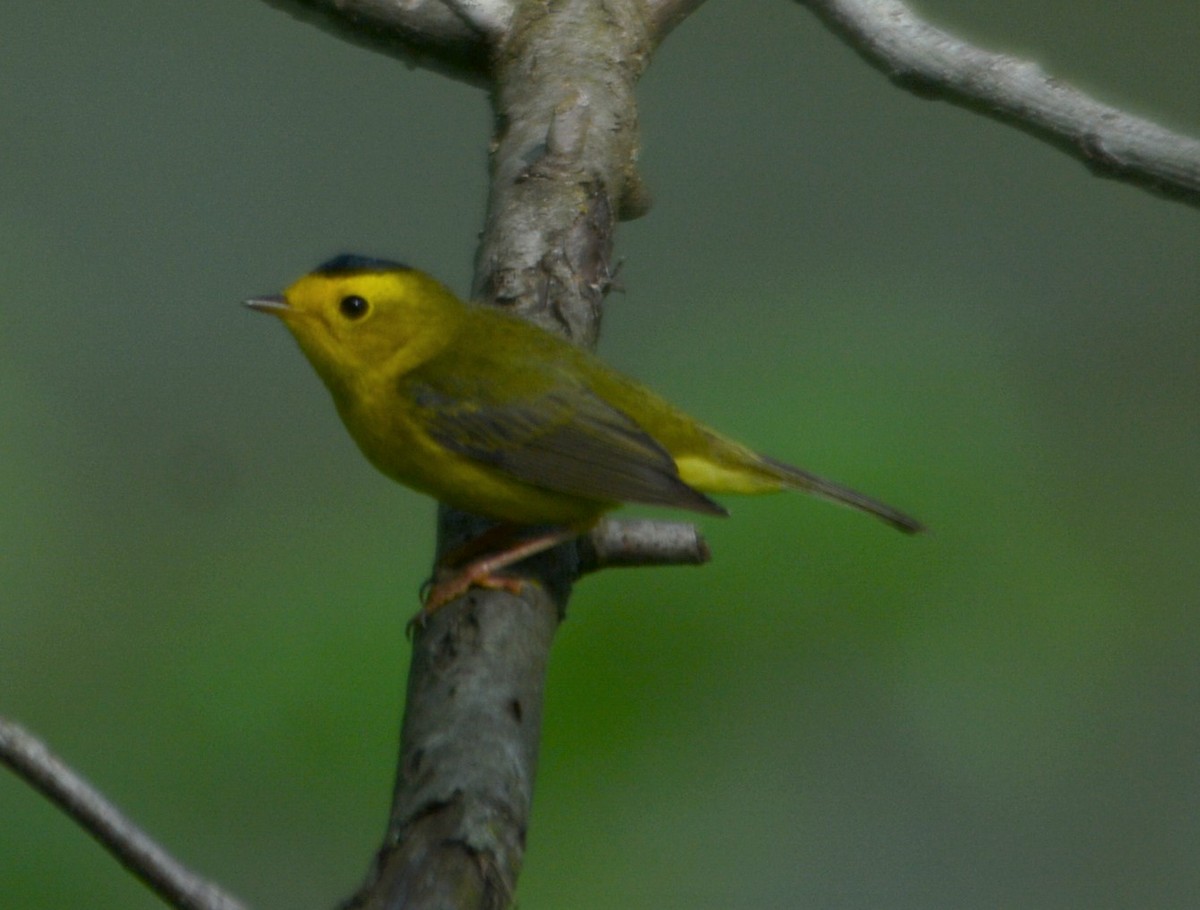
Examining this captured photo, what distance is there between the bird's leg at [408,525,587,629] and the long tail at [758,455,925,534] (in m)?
0.57

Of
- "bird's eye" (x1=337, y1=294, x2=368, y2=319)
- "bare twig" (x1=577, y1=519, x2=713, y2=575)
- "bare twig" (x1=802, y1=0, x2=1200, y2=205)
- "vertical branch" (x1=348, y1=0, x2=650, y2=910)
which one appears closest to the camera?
"vertical branch" (x1=348, y1=0, x2=650, y2=910)

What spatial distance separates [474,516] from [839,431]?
3.52 feet

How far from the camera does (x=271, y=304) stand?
3.25 metres

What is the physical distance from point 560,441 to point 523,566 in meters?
0.42

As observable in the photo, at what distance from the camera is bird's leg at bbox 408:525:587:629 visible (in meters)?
2.63

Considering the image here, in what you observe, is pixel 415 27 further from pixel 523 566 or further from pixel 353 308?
pixel 523 566

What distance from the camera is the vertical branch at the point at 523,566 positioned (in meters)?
1.79

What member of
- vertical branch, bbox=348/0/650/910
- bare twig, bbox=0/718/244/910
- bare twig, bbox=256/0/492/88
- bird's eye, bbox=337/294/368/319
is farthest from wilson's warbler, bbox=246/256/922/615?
bare twig, bbox=0/718/244/910

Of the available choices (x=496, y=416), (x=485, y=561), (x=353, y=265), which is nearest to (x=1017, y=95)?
(x=496, y=416)

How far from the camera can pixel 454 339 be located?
3.24 m

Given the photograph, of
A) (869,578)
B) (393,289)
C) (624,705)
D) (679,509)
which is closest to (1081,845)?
(869,578)

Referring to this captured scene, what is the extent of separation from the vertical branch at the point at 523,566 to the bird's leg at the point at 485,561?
3 cm

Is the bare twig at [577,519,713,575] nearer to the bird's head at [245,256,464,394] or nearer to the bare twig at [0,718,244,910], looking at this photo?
the bird's head at [245,256,464,394]

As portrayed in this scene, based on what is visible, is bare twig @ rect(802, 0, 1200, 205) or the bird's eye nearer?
bare twig @ rect(802, 0, 1200, 205)
